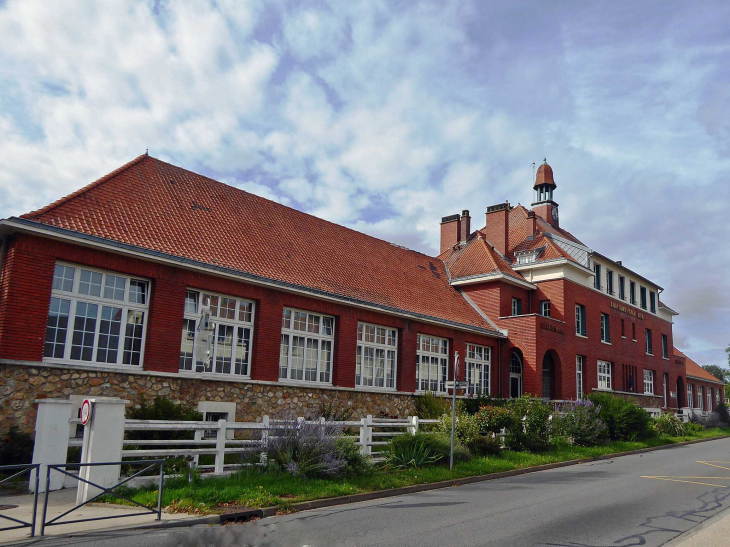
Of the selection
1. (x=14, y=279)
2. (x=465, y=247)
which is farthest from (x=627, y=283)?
(x=14, y=279)

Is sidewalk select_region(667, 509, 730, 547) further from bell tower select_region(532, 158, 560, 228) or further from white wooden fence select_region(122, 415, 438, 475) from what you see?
bell tower select_region(532, 158, 560, 228)

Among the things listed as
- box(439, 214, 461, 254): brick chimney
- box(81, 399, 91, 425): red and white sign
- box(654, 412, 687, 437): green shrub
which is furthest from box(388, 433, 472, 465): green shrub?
box(439, 214, 461, 254): brick chimney

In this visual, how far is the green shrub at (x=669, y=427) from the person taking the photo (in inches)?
1131

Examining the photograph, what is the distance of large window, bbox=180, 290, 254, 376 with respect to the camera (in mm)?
16375

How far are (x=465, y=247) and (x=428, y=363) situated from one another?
32.8ft

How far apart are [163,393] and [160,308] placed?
85.3 inches

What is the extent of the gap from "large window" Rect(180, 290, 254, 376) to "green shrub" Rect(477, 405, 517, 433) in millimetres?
7090

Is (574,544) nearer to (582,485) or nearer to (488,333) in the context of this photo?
(582,485)

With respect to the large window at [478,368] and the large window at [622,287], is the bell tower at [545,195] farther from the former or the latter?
the large window at [478,368]

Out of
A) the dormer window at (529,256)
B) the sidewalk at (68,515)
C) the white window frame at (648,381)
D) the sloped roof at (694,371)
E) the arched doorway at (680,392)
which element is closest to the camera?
the sidewalk at (68,515)

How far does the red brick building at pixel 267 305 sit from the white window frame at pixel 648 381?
6.19 meters

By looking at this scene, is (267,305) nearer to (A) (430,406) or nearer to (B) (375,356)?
(B) (375,356)

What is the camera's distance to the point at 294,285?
18.7m

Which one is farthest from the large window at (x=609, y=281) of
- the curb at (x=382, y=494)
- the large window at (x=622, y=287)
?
the curb at (x=382, y=494)
